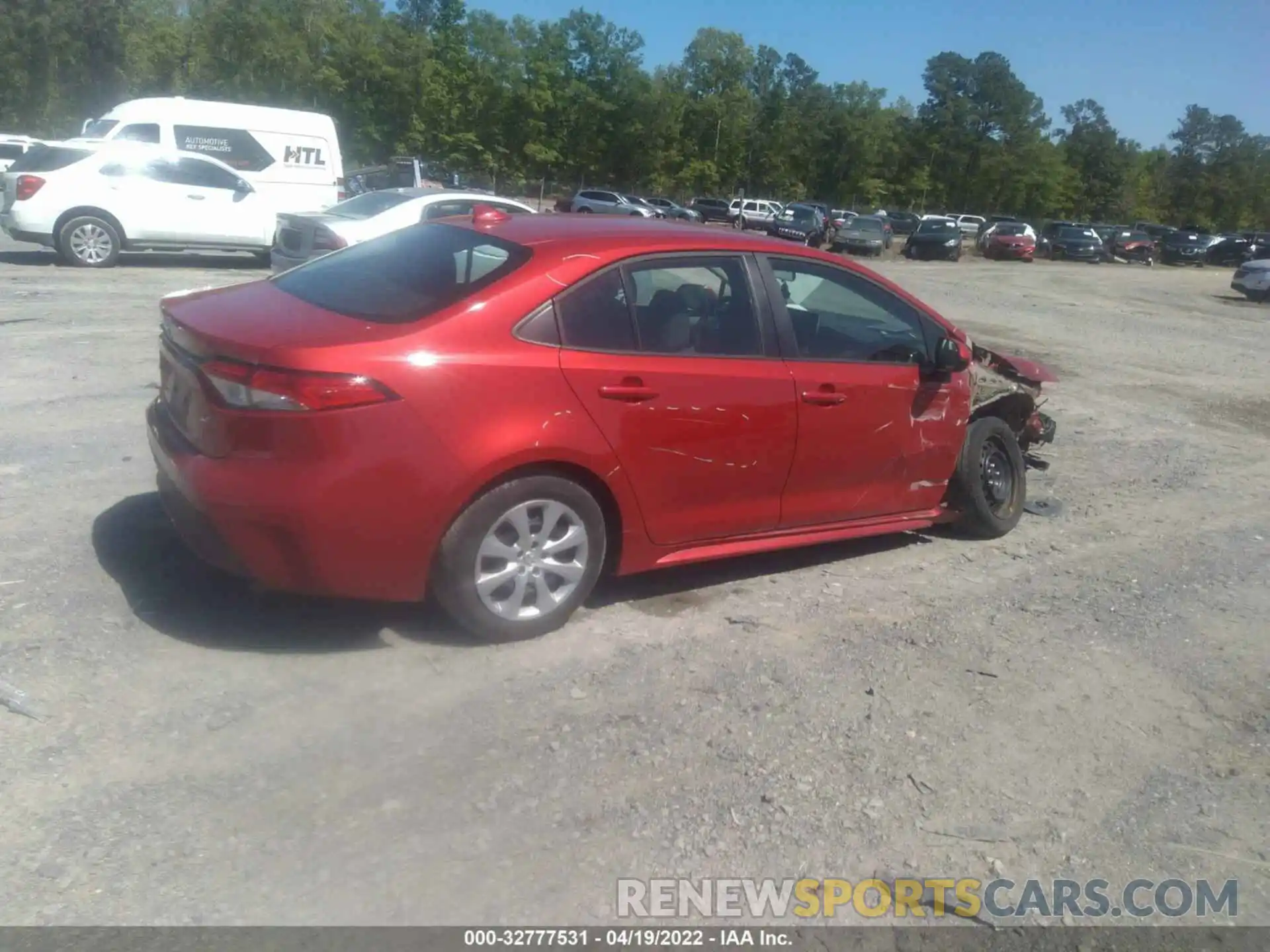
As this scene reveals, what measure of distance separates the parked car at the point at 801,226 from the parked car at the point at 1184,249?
21.8 m

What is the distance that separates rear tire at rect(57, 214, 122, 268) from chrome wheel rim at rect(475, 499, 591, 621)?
13070 mm

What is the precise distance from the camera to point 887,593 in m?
5.41

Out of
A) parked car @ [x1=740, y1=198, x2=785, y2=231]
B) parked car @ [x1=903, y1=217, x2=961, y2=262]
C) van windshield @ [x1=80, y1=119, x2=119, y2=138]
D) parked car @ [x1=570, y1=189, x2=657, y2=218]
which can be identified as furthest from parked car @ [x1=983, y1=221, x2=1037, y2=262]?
van windshield @ [x1=80, y1=119, x2=119, y2=138]

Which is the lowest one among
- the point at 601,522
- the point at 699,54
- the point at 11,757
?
the point at 11,757

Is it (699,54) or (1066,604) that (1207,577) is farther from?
(699,54)

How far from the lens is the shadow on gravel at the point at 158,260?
15.5 meters

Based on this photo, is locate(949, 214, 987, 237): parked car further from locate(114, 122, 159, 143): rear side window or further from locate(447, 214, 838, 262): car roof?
locate(447, 214, 838, 262): car roof

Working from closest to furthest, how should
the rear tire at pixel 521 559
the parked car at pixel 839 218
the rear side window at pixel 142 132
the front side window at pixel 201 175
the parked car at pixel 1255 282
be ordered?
the rear tire at pixel 521 559 → the front side window at pixel 201 175 → the rear side window at pixel 142 132 → the parked car at pixel 1255 282 → the parked car at pixel 839 218

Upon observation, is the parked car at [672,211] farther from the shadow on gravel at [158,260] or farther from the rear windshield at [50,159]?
the rear windshield at [50,159]

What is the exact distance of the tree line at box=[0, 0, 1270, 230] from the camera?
54.0 m

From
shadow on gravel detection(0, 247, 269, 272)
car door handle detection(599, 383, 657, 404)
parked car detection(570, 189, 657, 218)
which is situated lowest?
shadow on gravel detection(0, 247, 269, 272)

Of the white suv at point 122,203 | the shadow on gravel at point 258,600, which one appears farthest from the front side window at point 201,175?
the shadow on gravel at point 258,600

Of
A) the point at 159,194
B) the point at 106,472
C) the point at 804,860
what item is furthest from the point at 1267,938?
the point at 159,194

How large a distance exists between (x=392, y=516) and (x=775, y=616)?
6.15 ft
